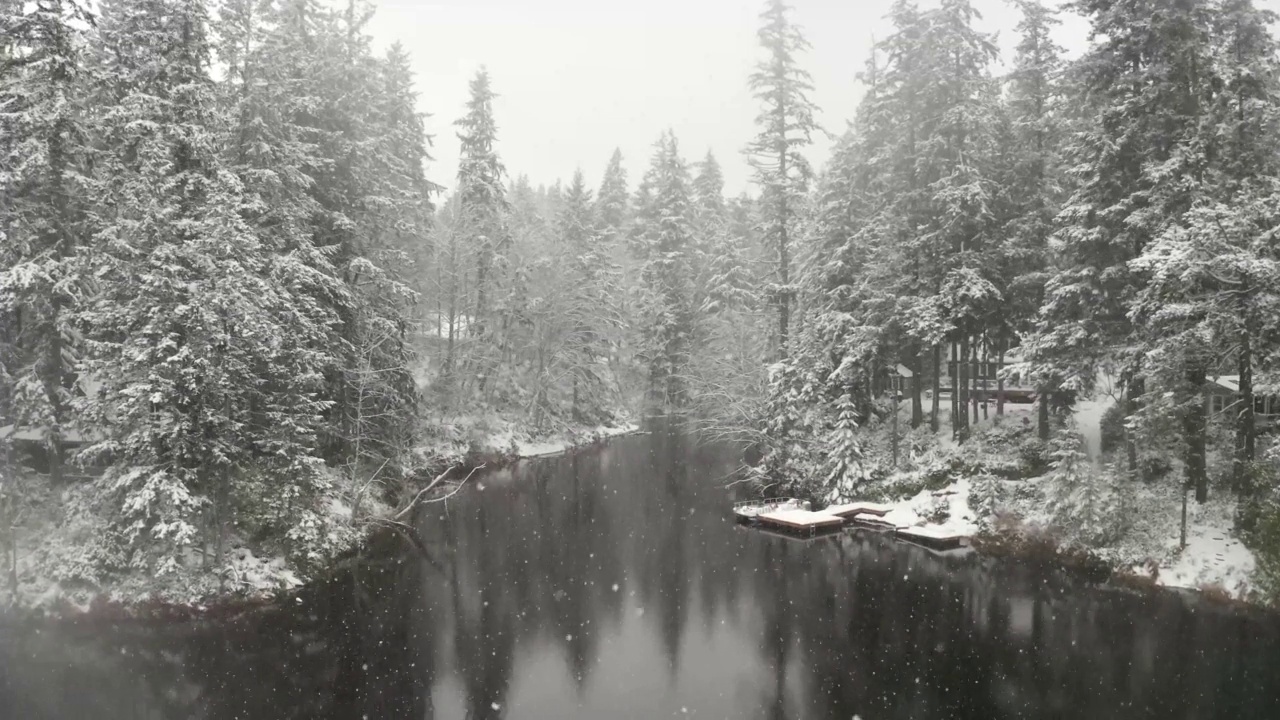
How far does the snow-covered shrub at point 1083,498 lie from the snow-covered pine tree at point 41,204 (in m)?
27.9

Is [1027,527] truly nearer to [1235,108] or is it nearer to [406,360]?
[1235,108]

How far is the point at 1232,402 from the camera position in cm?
2359

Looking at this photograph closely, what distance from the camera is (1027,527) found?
2373 centimetres

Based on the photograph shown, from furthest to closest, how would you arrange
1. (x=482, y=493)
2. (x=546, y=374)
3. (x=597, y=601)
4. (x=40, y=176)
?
(x=546, y=374) → (x=482, y=493) → (x=597, y=601) → (x=40, y=176)

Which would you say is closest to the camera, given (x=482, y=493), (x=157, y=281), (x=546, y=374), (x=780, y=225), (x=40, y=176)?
(x=157, y=281)

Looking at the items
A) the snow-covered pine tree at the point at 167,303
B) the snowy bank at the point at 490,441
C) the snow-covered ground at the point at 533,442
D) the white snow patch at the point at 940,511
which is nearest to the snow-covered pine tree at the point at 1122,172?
the white snow patch at the point at 940,511

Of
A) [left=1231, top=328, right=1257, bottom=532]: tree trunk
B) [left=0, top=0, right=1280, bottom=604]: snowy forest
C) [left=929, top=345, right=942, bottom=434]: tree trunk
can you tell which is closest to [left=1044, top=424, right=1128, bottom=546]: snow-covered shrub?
[left=0, top=0, right=1280, bottom=604]: snowy forest

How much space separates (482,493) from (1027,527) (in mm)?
21177

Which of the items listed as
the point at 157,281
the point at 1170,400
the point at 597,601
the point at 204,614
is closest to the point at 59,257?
the point at 157,281

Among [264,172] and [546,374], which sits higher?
[264,172]

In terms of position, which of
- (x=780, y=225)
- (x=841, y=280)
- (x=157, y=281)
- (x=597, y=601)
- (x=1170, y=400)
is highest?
(x=780, y=225)

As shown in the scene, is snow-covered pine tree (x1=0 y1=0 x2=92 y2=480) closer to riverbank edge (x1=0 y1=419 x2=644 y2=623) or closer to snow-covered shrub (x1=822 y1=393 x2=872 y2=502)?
riverbank edge (x1=0 y1=419 x2=644 y2=623)

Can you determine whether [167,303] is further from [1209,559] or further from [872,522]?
[1209,559]

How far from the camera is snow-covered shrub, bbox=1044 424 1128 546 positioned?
21203 mm
